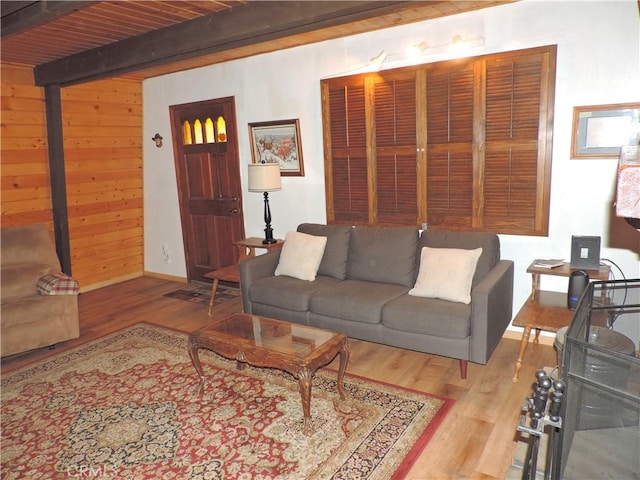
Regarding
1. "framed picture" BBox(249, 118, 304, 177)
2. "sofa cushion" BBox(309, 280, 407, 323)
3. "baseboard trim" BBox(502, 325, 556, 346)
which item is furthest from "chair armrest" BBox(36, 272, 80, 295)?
"baseboard trim" BBox(502, 325, 556, 346)

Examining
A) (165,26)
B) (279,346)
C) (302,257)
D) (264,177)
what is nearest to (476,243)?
(302,257)

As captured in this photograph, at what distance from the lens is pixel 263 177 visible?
4.17 metres

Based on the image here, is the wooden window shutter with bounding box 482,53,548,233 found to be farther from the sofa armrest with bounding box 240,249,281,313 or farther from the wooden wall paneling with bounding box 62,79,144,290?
the wooden wall paneling with bounding box 62,79,144,290

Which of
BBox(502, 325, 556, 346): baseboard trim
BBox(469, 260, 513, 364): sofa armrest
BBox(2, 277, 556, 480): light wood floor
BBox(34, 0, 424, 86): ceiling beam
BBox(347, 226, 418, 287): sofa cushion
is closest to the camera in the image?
BBox(2, 277, 556, 480): light wood floor

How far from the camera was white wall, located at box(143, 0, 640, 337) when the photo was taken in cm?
294

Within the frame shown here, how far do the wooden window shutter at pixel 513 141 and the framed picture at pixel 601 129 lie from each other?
0.78 feet

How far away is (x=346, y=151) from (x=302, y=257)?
1045mm

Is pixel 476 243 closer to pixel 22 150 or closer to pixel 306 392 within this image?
pixel 306 392

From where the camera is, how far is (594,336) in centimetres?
227

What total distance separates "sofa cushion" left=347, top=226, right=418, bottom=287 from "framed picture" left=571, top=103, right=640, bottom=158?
129cm

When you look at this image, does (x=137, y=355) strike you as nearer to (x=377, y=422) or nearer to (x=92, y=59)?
(x=377, y=422)

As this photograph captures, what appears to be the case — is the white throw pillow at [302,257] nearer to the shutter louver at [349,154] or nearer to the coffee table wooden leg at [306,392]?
the shutter louver at [349,154]

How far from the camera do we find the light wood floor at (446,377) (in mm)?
2176

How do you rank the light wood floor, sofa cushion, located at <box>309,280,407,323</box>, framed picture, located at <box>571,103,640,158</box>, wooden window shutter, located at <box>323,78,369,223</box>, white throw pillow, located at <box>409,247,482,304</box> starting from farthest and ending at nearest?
wooden window shutter, located at <box>323,78,369,223</box>, sofa cushion, located at <box>309,280,407,323</box>, white throw pillow, located at <box>409,247,482,304</box>, framed picture, located at <box>571,103,640,158</box>, the light wood floor
